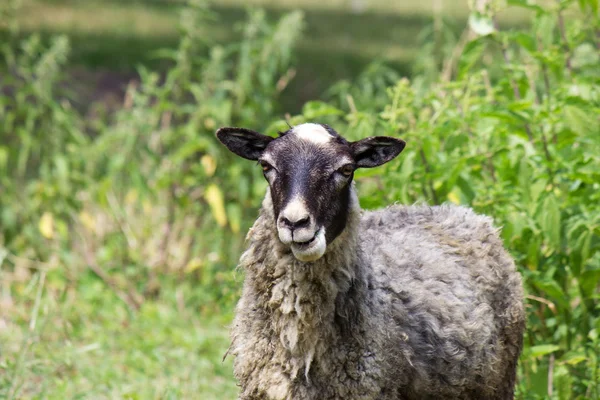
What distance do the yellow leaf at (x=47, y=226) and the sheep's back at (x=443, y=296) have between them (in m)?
3.74

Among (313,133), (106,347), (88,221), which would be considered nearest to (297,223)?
(313,133)

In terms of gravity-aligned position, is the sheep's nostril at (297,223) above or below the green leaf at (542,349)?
above

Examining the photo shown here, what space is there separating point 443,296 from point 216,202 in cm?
349

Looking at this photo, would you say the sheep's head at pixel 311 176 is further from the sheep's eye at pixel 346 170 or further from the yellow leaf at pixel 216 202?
the yellow leaf at pixel 216 202

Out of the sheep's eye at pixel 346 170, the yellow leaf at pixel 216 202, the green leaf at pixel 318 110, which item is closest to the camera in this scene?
the sheep's eye at pixel 346 170

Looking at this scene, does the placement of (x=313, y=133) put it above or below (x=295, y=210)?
above

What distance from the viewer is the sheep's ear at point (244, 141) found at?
3959 mm

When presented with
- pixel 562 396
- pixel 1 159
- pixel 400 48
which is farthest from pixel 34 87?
pixel 400 48

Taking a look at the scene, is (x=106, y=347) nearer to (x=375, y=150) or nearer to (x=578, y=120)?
(x=375, y=150)

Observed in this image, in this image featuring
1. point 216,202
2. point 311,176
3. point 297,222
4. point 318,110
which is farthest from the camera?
point 216,202

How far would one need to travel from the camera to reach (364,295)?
3.87 m

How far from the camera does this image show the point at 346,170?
3.72 m

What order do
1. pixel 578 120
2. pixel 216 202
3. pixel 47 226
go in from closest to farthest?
pixel 578 120 < pixel 216 202 < pixel 47 226

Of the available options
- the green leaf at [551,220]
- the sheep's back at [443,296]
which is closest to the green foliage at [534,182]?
the green leaf at [551,220]
